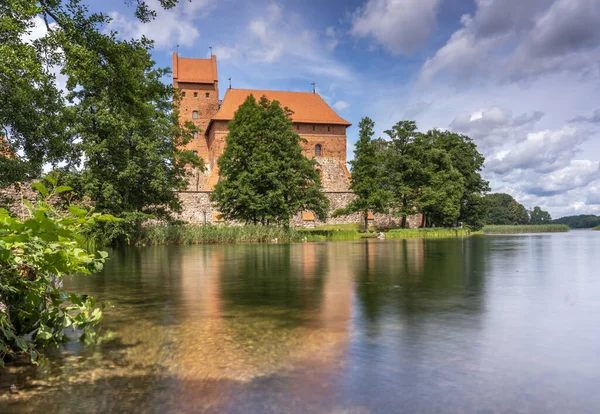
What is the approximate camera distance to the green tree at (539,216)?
112875 millimetres

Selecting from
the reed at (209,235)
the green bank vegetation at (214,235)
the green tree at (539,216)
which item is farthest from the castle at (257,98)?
the green tree at (539,216)

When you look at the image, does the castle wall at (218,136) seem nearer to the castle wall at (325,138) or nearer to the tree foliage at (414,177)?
the castle wall at (325,138)

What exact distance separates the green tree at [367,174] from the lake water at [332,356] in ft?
124

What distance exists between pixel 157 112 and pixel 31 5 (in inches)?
812

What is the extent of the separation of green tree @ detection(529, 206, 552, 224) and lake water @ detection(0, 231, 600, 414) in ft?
383

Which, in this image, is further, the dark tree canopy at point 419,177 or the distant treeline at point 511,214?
the distant treeline at point 511,214

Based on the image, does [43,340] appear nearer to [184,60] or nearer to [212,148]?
[212,148]

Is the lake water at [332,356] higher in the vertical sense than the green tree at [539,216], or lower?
lower

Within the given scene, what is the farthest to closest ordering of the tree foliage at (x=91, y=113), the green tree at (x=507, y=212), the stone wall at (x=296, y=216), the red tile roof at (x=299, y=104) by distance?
the green tree at (x=507, y=212) < the red tile roof at (x=299, y=104) < the stone wall at (x=296, y=216) < the tree foliage at (x=91, y=113)

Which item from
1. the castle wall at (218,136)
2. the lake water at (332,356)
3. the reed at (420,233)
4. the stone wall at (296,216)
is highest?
the castle wall at (218,136)

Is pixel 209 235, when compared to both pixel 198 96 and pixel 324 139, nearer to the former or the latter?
pixel 324 139

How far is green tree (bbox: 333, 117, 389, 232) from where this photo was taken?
4509 cm

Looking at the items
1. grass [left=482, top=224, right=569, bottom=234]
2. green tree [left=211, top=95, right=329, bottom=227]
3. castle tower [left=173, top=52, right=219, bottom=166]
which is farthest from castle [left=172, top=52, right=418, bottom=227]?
green tree [left=211, top=95, right=329, bottom=227]

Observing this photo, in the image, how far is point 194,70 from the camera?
6569 cm
